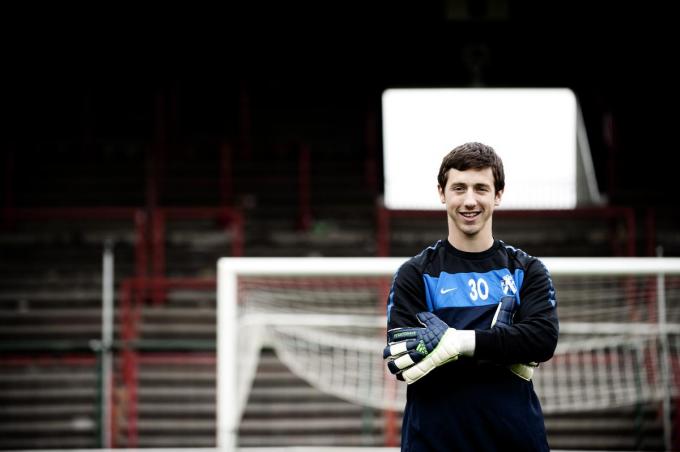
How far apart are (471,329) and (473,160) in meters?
0.41

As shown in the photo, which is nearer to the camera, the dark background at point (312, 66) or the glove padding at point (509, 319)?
the glove padding at point (509, 319)

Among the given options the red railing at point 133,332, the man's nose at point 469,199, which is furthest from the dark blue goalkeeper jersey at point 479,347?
the red railing at point 133,332

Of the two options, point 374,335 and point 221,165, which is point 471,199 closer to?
point 374,335

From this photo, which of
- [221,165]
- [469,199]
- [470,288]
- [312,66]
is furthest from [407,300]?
[312,66]

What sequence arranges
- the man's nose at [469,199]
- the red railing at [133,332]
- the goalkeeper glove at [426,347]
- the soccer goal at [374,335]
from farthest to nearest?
the red railing at [133,332]
the soccer goal at [374,335]
the man's nose at [469,199]
the goalkeeper glove at [426,347]

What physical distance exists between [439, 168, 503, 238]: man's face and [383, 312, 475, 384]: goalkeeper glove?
0.81ft

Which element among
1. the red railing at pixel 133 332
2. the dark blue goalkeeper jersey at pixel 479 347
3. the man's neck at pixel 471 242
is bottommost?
the red railing at pixel 133 332

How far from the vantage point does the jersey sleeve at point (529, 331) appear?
1800 mm

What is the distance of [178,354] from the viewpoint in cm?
763

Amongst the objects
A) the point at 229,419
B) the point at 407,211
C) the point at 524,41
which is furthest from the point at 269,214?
the point at 229,419

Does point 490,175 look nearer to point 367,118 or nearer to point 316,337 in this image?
point 316,337

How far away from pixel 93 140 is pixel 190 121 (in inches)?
55.9

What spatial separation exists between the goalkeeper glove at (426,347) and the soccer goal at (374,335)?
5.36 feet

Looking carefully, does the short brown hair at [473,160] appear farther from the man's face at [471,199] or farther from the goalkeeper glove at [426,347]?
the goalkeeper glove at [426,347]
